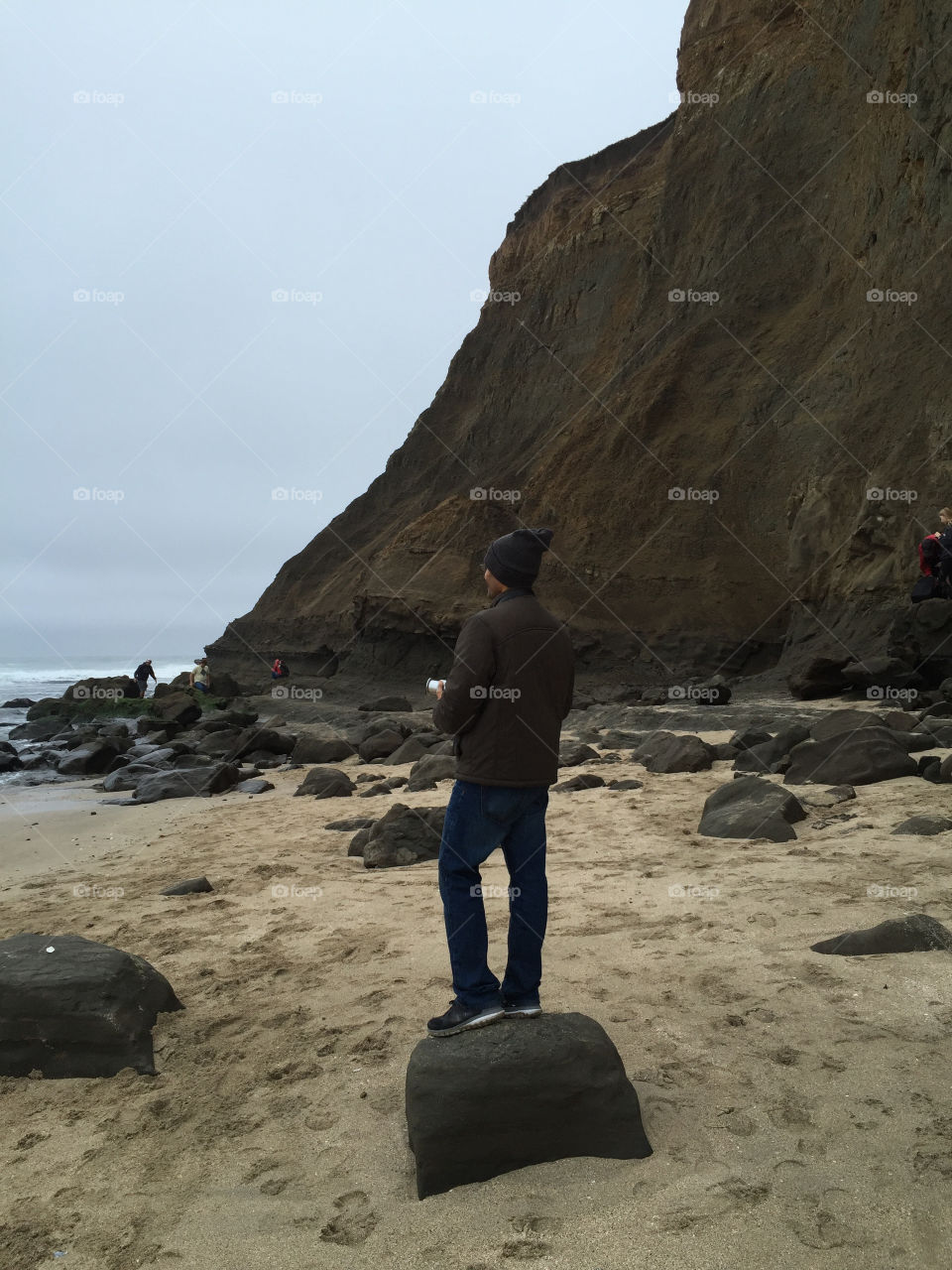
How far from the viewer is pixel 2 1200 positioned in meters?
2.54

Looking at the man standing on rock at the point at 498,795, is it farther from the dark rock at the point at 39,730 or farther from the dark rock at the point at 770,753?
the dark rock at the point at 39,730

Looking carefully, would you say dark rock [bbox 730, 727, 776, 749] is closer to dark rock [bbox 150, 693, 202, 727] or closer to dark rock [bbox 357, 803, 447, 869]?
dark rock [bbox 357, 803, 447, 869]

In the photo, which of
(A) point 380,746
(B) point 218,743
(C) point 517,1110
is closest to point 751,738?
(A) point 380,746

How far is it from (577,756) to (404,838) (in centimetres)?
436

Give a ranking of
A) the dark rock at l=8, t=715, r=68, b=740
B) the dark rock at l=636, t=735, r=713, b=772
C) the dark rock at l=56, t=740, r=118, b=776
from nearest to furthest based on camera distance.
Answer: the dark rock at l=636, t=735, r=713, b=772, the dark rock at l=56, t=740, r=118, b=776, the dark rock at l=8, t=715, r=68, b=740

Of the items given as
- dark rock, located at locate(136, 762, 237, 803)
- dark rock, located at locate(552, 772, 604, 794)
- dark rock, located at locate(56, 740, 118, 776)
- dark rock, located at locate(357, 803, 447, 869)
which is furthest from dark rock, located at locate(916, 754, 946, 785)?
dark rock, located at locate(56, 740, 118, 776)

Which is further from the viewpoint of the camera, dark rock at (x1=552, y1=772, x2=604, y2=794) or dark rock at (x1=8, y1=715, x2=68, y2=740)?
dark rock at (x1=8, y1=715, x2=68, y2=740)

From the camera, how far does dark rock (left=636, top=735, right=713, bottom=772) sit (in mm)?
8898

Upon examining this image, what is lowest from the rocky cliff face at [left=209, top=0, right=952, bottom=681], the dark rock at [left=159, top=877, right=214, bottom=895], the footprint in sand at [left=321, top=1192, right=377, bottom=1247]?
the dark rock at [left=159, top=877, right=214, bottom=895]

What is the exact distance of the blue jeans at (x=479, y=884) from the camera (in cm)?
296

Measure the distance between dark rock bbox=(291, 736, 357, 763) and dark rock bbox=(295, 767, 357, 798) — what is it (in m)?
3.30

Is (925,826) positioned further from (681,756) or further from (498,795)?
(681,756)

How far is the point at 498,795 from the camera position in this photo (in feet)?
9.78

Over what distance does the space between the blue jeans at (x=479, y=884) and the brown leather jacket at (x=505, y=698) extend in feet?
0.25
